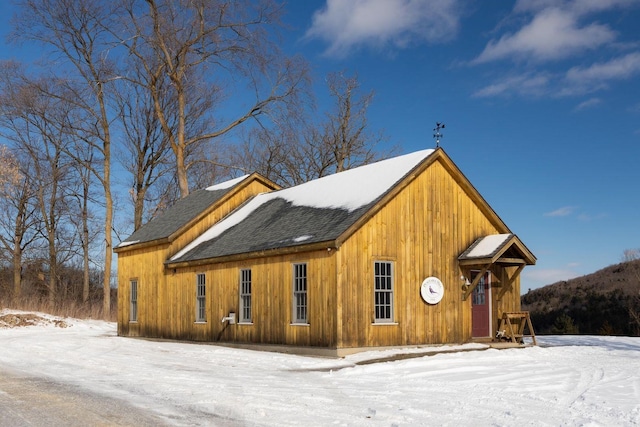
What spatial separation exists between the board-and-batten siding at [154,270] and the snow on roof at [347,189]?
0.46 meters

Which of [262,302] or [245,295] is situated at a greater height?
[245,295]

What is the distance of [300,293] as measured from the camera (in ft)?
62.1

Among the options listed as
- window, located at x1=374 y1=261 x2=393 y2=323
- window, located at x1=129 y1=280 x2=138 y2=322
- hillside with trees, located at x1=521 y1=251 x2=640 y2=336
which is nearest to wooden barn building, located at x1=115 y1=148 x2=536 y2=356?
window, located at x1=374 y1=261 x2=393 y2=323

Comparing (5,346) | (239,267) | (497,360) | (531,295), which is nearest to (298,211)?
(239,267)

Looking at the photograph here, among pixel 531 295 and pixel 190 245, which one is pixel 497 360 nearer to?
pixel 190 245

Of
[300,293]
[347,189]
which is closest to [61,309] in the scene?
[347,189]

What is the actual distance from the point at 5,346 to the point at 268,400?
47.8 ft

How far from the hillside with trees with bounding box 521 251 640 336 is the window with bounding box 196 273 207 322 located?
18.6m

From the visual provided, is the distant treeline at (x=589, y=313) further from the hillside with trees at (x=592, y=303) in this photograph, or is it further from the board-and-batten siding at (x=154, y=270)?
the board-and-batten siding at (x=154, y=270)

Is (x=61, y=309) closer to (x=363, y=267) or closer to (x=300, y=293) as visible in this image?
(x=300, y=293)

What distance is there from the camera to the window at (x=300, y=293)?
741 inches

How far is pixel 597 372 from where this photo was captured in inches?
559

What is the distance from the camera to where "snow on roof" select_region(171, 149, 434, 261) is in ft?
64.7

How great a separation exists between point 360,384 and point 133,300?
1786 cm
